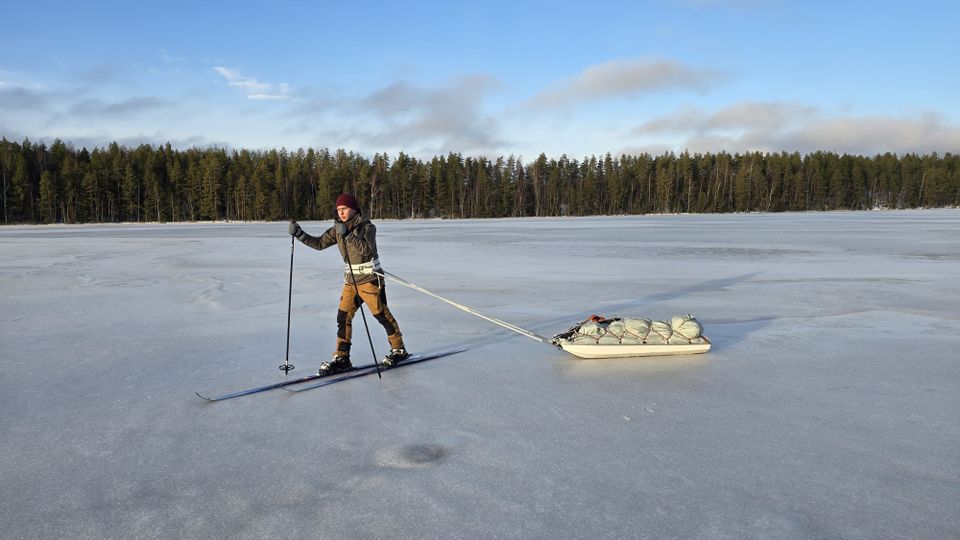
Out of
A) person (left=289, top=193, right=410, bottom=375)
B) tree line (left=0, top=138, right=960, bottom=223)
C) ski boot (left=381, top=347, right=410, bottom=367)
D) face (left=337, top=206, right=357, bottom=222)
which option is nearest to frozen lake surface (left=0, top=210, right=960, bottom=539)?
ski boot (left=381, top=347, right=410, bottom=367)

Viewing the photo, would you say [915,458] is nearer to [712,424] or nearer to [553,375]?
[712,424]

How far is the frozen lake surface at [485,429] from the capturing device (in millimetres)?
2625

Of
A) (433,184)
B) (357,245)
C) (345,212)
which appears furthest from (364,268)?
(433,184)

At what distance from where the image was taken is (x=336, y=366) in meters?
5.05

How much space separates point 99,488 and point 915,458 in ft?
14.5

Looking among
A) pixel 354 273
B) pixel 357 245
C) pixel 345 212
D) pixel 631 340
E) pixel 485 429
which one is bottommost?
pixel 485 429

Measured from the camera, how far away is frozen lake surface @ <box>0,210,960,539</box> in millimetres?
2625

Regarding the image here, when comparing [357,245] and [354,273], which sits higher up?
[357,245]

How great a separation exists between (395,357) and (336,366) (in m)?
0.56

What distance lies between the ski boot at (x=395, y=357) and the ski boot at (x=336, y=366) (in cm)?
33

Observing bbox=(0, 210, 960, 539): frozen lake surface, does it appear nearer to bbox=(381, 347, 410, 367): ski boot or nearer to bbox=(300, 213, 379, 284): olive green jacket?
bbox=(381, 347, 410, 367): ski boot

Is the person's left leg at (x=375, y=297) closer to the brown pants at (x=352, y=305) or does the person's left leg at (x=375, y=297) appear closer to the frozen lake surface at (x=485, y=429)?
the brown pants at (x=352, y=305)

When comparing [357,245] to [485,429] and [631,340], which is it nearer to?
[485,429]

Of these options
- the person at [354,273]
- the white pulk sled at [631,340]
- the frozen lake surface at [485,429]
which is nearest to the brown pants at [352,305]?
the person at [354,273]
